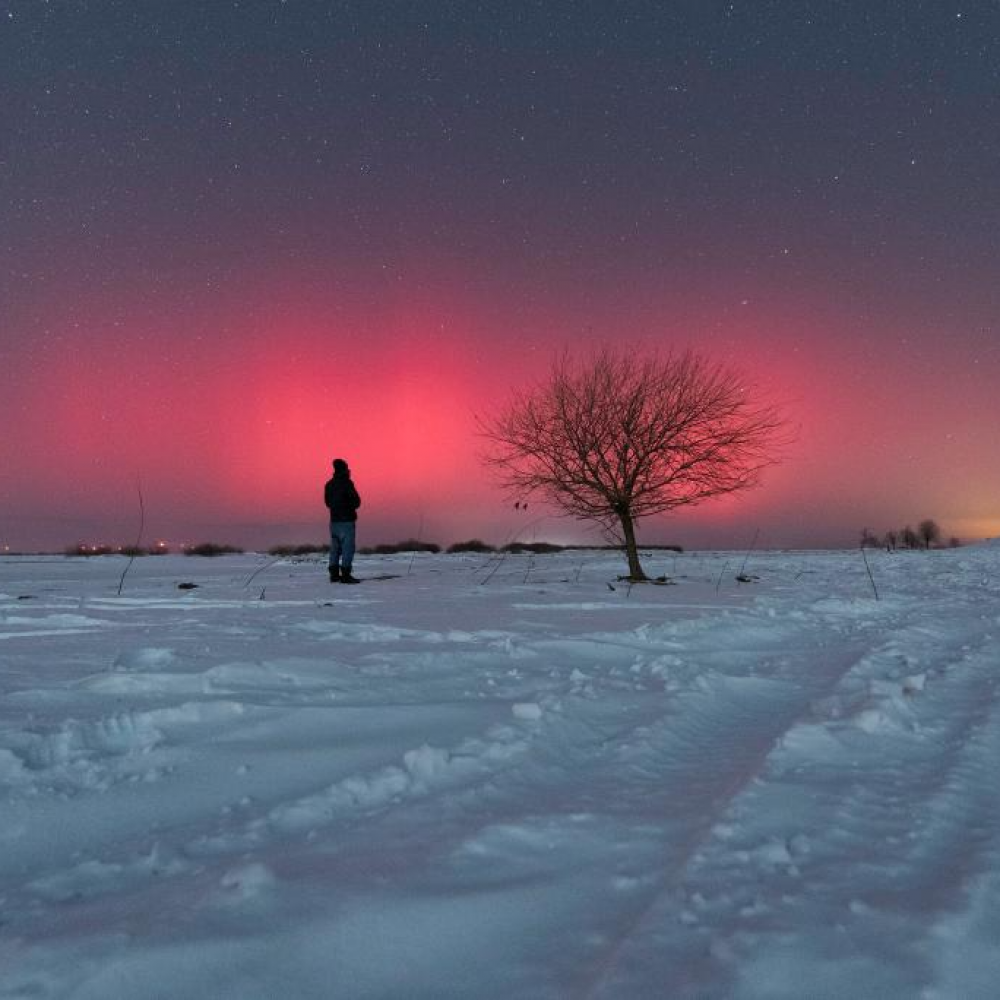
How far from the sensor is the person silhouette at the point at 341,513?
12586 millimetres

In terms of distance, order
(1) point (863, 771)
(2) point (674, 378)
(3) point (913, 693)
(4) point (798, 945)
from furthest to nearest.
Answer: (2) point (674, 378), (3) point (913, 693), (1) point (863, 771), (4) point (798, 945)

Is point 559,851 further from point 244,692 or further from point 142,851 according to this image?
point 244,692

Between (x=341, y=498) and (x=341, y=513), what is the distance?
0.94 feet

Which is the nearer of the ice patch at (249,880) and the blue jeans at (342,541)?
the ice patch at (249,880)

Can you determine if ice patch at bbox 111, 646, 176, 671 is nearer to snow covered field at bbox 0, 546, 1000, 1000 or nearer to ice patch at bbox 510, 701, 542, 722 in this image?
snow covered field at bbox 0, 546, 1000, 1000

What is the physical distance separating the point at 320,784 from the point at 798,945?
1.38 meters

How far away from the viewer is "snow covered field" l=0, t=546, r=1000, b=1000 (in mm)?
1248

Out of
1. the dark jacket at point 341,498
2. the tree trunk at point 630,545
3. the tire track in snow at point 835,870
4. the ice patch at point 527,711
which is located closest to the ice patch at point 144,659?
the ice patch at point 527,711

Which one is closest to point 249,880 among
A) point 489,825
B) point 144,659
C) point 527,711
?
point 489,825

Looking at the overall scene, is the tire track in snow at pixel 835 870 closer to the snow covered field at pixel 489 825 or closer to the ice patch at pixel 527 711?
the snow covered field at pixel 489 825

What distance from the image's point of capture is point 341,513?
12977 mm

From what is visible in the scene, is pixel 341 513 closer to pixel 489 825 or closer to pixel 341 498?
pixel 341 498

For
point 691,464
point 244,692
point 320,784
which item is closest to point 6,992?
point 320,784

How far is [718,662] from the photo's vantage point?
4.51 metres
